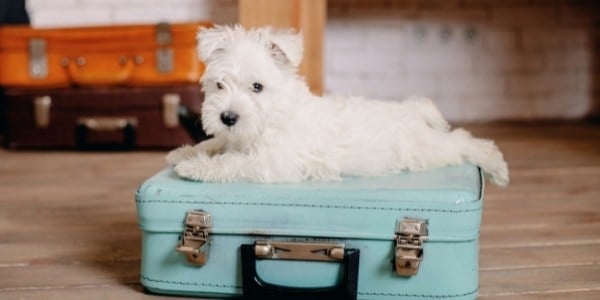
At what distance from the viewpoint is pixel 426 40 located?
3.26m

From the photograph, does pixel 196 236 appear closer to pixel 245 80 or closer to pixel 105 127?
pixel 245 80

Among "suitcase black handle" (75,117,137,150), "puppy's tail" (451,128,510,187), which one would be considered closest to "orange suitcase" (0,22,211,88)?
"suitcase black handle" (75,117,137,150)

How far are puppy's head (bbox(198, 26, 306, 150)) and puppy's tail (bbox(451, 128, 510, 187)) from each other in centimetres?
34

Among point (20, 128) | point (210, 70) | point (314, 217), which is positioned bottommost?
point (20, 128)

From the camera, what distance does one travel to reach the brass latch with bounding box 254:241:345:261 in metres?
1.14

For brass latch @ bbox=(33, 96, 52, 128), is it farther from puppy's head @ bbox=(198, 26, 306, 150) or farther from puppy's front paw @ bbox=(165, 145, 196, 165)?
puppy's head @ bbox=(198, 26, 306, 150)

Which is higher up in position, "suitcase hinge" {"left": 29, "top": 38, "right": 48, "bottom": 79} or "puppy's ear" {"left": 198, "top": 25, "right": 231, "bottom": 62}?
"puppy's ear" {"left": 198, "top": 25, "right": 231, "bottom": 62}

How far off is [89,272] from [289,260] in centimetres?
38

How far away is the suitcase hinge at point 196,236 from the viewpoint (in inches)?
46.0

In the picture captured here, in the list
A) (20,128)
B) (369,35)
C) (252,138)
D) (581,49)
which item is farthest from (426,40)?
(252,138)

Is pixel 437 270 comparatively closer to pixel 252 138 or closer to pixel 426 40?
pixel 252 138

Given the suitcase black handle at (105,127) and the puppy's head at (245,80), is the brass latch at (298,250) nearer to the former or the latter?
the puppy's head at (245,80)

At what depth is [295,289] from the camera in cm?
115

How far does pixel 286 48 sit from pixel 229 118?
14cm
